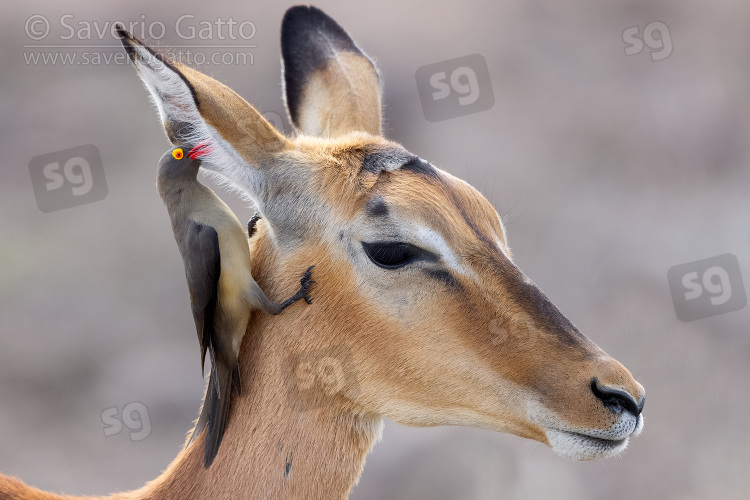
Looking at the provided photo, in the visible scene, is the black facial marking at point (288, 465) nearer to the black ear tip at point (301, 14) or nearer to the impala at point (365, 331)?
the impala at point (365, 331)

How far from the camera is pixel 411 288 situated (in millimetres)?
3770

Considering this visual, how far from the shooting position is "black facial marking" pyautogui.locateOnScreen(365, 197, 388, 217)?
383cm

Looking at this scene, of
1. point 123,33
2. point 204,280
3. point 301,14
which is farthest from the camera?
point 301,14

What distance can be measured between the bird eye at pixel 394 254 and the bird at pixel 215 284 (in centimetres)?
35

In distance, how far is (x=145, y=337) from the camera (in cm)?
1181

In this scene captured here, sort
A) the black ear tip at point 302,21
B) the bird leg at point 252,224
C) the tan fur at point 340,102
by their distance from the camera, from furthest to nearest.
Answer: the black ear tip at point 302,21, the tan fur at point 340,102, the bird leg at point 252,224

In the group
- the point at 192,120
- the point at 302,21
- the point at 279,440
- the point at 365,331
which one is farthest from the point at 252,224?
the point at 302,21

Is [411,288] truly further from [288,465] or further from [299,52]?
[299,52]

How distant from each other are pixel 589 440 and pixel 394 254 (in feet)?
3.89

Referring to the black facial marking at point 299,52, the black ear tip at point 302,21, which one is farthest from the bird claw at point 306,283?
the black ear tip at point 302,21

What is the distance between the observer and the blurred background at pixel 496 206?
10531 millimetres

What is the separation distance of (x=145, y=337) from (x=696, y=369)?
7.87 metres

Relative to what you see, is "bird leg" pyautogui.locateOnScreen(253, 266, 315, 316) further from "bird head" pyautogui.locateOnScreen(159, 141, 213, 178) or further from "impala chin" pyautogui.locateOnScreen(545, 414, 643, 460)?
"impala chin" pyautogui.locateOnScreen(545, 414, 643, 460)

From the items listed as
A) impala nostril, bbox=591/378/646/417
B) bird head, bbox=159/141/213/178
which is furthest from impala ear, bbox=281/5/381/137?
impala nostril, bbox=591/378/646/417
